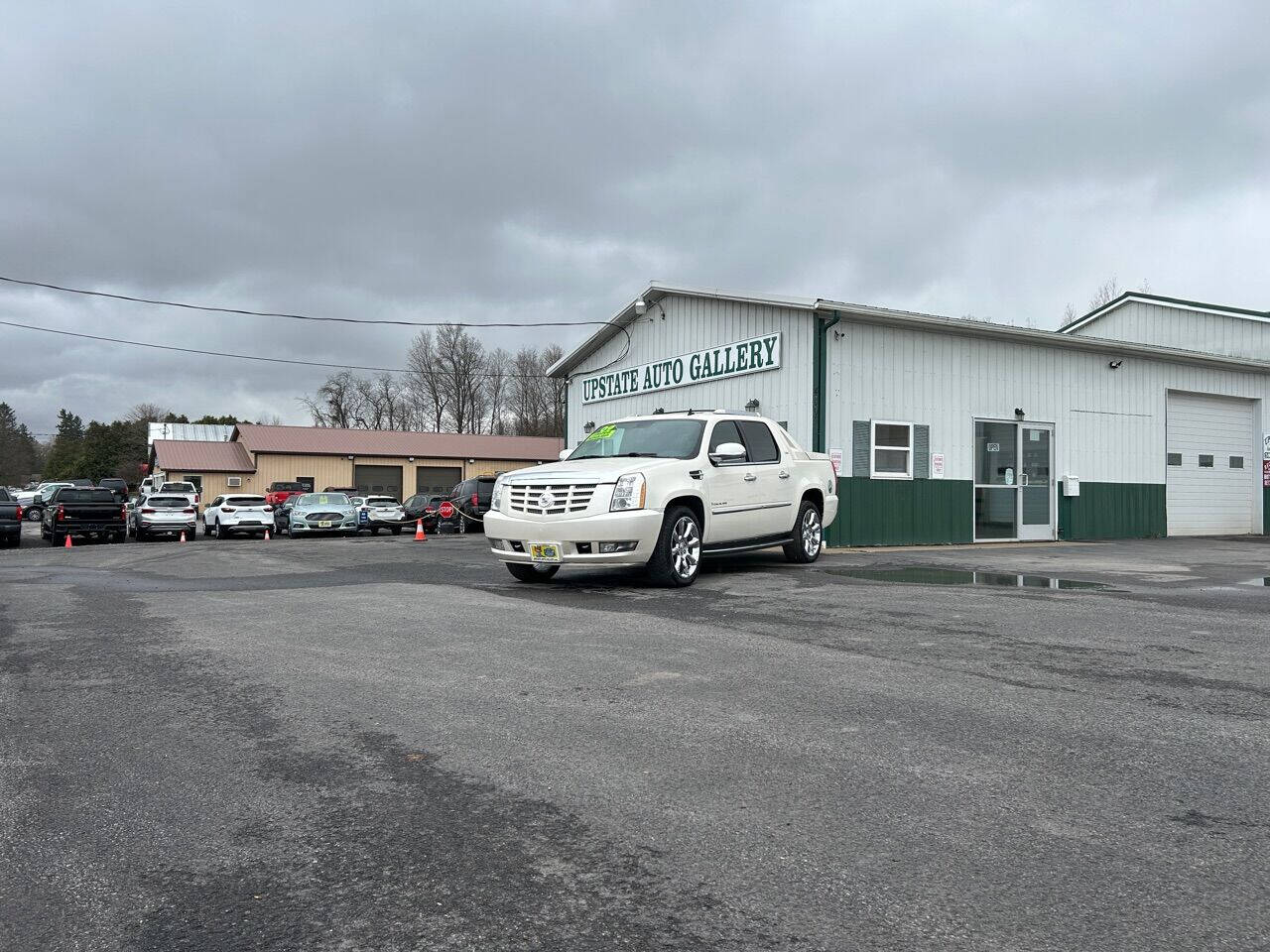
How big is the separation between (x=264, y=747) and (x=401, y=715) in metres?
0.73

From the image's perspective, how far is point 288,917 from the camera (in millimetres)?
2695

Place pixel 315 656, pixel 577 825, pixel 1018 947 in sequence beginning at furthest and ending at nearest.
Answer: pixel 315 656 < pixel 577 825 < pixel 1018 947

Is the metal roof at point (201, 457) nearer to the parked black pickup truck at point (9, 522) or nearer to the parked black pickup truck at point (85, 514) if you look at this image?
the parked black pickup truck at point (85, 514)

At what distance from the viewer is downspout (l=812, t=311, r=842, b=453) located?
16.5 meters

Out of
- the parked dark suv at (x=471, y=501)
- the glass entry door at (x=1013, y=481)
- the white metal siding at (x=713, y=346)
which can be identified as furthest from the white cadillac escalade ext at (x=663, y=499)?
the parked dark suv at (x=471, y=501)

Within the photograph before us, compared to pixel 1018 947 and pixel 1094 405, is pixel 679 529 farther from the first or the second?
pixel 1094 405

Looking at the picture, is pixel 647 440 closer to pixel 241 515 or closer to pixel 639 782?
pixel 639 782

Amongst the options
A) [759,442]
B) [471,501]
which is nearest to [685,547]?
[759,442]

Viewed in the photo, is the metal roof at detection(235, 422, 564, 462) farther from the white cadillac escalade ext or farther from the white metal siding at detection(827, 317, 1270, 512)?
the white cadillac escalade ext

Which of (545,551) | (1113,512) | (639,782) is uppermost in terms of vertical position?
(1113,512)

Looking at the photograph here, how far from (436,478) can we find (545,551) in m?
40.7

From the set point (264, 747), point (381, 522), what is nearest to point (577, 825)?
point (264, 747)

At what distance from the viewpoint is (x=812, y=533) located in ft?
43.4

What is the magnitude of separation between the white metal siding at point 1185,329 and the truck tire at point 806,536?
1563 cm
